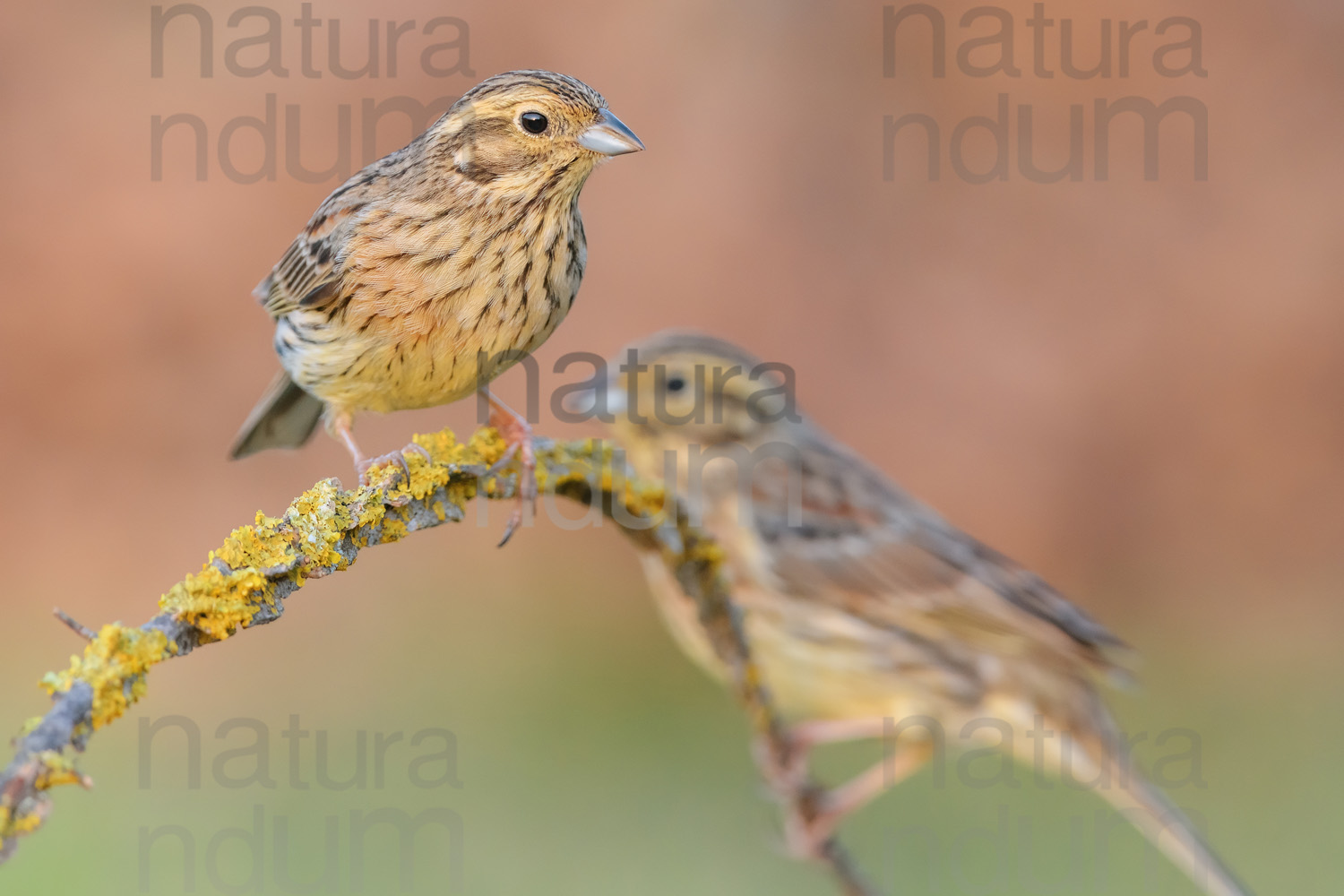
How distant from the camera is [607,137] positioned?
8.78 ft

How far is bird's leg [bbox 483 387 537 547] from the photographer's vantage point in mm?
2338

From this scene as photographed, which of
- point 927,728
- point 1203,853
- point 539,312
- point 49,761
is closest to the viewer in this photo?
point 49,761

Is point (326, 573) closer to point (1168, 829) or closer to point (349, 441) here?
point (349, 441)

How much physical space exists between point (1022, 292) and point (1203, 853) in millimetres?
4992

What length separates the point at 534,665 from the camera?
6.86m

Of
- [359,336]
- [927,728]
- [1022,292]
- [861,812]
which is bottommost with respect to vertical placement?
[861,812]

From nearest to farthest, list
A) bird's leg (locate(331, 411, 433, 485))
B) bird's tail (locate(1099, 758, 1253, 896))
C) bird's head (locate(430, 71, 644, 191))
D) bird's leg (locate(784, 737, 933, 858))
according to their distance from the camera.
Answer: bird's leg (locate(331, 411, 433, 485)), bird's head (locate(430, 71, 644, 191)), bird's leg (locate(784, 737, 933, 858)), bird's tail (locate(1099, 758, 1253, 896))

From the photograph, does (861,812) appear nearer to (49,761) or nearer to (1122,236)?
(1122,236)

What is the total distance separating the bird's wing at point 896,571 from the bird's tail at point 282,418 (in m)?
1.46

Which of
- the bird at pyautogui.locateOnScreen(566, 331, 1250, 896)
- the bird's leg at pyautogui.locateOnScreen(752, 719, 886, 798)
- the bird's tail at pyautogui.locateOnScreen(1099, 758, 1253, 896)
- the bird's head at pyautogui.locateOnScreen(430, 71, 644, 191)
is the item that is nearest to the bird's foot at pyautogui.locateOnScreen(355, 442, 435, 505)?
the bird's head at pyautogui.locateOnScreen(430, 71, 644, 191)

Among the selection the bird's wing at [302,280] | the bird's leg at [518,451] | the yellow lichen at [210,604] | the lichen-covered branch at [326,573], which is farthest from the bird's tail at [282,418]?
the yellow lichen at [210,604]

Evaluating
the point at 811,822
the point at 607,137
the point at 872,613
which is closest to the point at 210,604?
the point at 607,137

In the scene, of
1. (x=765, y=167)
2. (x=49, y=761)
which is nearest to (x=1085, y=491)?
(x=765, y=167)

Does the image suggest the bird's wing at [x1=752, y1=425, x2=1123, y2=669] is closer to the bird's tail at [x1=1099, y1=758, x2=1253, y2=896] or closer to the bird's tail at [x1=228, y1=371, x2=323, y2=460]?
the bird's tail at [x1=1099, y1=758, x2=1253, y2=896]
